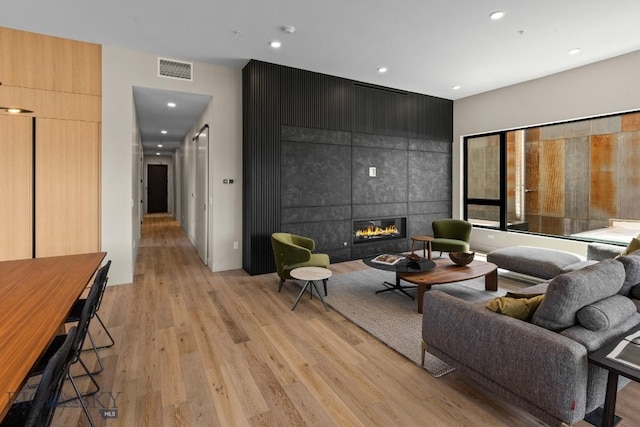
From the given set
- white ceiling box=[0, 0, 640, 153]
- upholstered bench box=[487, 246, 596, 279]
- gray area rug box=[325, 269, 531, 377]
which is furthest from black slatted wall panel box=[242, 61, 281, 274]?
upholstered bench box=[487, 246, 596, 279]

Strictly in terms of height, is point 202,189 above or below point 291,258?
above

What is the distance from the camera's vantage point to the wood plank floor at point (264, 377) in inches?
77.5

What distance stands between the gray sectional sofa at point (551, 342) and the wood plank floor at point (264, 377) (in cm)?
30

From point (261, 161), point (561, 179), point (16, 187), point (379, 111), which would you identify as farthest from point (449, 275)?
point (16, 187)

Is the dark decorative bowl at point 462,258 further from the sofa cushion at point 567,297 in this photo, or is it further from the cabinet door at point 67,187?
the cabinet door at point 67,187

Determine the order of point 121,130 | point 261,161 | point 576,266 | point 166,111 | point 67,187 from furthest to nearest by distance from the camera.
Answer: point 166,111 < point 261,161 < point 121,130 < point 67,187 < point 576,266

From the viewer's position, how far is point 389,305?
12.3ft

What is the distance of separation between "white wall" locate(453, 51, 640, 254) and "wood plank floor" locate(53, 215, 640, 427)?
4.42 m

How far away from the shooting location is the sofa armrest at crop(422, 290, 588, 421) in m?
1.63

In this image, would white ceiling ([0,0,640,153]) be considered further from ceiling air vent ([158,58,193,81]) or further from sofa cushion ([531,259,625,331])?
sofa cushion ([531,259,625,331])

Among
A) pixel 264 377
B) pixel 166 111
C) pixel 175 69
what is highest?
pixel 175 69

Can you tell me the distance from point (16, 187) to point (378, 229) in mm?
5319

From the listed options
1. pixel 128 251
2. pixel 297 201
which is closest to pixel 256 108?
pixel 297 201

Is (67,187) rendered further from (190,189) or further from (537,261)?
(537,261)
